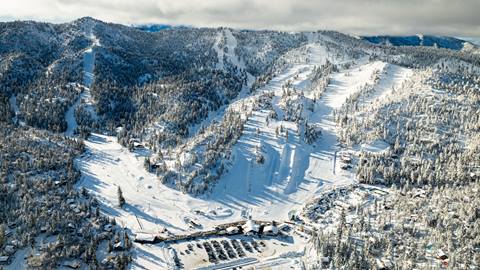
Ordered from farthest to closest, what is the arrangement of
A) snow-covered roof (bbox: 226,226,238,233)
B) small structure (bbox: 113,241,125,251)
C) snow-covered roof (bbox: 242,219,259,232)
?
snow-covered roof (bbox: 242,219,259,232) < snow-covered roof (bbox: 226,226,238,233) < small structure (bbox: 113,241,125,251)

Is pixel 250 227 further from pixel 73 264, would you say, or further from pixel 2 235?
pixel 2 235

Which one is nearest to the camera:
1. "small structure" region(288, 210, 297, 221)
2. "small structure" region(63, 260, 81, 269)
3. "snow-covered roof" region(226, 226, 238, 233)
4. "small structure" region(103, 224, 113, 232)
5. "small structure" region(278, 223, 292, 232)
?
"small structure" region(63, 260, 81, 269)

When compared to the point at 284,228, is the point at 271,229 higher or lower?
higher

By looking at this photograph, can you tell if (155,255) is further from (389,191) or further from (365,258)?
(389,191)

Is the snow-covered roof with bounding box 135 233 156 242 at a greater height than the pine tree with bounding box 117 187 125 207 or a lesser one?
lesser

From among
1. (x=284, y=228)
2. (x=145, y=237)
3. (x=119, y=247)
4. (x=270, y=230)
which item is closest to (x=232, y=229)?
(x=270, y=230)

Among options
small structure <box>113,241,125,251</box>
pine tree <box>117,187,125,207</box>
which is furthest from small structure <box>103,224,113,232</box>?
pine tree <box>117,187,125,207</box>

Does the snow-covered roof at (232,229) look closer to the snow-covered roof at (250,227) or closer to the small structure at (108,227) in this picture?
the snow-covered roof at (250,227)

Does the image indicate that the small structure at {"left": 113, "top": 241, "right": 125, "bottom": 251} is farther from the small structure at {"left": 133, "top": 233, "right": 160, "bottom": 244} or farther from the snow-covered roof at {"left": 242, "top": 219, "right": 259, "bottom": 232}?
the snow-covered roof at {"left": 242, "top": 219, "right": 259, "bottom": 232}

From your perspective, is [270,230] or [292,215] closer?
[270,230]

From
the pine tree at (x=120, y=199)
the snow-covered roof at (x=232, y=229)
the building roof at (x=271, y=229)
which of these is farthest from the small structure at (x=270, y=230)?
the pine tree at (x=120, y=199)

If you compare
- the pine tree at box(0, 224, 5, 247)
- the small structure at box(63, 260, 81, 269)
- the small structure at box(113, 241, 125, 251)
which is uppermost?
the pine tree at box(0, 224, 5, 247)

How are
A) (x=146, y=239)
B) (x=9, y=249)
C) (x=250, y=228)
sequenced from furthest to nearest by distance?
(x=250, y=228)
(x=146, y=239)
(x=9, y=249)
